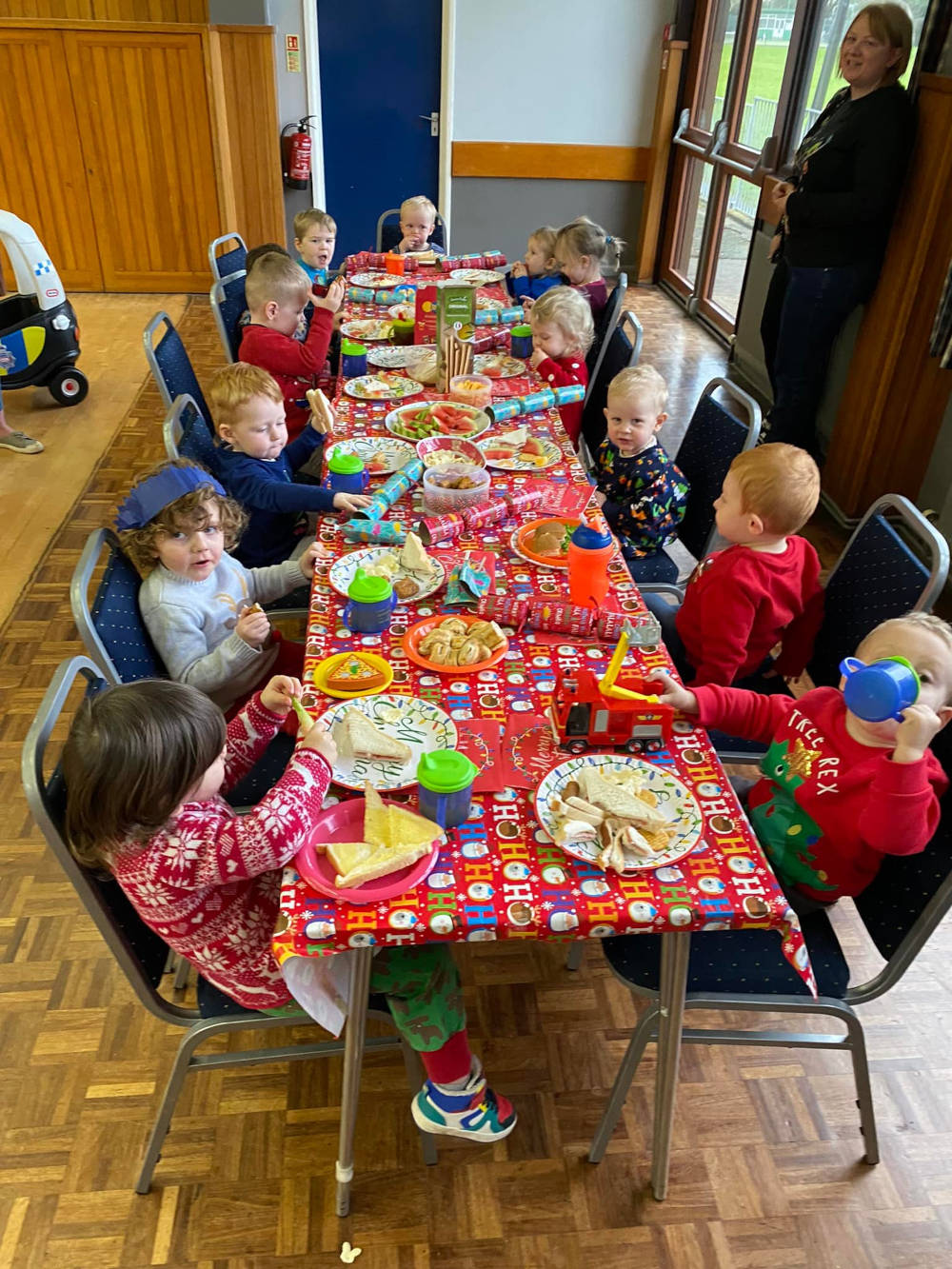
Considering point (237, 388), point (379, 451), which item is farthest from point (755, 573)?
point (237, 388)

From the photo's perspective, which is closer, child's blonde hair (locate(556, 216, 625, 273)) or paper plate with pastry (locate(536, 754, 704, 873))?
paper plate with pastry (locate(536, 754, 704, 873))

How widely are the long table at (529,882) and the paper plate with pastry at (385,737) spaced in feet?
0.13

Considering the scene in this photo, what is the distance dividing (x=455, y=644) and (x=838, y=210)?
277 centimetres

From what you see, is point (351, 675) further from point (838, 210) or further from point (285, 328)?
point (838, 210)

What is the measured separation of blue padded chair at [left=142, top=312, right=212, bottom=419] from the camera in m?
2.52

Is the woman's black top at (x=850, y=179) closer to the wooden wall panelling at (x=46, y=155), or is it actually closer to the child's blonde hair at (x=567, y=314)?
the child's blonde hair at (x=567, y=314)

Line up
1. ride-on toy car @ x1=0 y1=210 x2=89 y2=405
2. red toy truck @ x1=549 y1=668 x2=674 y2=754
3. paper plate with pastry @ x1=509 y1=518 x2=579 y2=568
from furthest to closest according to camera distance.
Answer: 1. ride-on toy car @ x1=0 y1=210 x2=89 y2=405
2. paper plate with pastry @ x1=509 y1=518 x2=579 y2=568
3. red toy truck @ x1=549 y1=668 x2=674 y2=754

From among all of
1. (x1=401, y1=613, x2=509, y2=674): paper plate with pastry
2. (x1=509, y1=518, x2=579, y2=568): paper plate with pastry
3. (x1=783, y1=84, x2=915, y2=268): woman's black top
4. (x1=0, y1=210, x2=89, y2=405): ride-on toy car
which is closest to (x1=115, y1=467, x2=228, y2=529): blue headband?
(x1=401, y1=613, x2=509, y2=674): paper plate with pastry

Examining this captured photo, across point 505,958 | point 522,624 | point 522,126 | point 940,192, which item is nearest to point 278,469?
point 522,624

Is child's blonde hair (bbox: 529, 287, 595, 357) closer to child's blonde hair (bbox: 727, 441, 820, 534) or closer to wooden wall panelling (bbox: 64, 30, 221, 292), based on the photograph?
child's blonde hair (bbox: 727, 441, 820, 534)

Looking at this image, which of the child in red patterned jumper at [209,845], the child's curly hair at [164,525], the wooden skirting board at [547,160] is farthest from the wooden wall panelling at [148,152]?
the child in red patterned jumper at [209,845]

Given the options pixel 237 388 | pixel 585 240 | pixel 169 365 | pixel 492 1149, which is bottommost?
pixel 492 1149

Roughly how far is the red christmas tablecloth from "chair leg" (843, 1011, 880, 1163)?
0.29 m

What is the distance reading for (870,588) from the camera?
1852 mm
